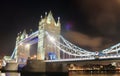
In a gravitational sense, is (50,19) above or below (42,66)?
above

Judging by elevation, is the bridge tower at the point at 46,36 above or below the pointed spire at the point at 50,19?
below

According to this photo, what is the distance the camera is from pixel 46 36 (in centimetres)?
6719

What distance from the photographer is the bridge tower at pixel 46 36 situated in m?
64.1

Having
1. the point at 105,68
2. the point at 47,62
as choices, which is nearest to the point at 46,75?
the point at 47,62

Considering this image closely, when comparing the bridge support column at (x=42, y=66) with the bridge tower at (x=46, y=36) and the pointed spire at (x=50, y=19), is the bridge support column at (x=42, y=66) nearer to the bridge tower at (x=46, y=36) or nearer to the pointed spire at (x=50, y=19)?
the bridge tower at (x=46, y=36)

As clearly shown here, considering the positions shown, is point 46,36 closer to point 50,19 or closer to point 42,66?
point 50,19

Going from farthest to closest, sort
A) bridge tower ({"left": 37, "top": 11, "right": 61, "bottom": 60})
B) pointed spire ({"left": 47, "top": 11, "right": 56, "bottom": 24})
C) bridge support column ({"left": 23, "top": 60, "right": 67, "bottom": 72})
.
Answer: pointed spire ({"left": 47, "top": 11, "right": 56, "bottom": 24}), bridge tower ({"left": 37, "top": 11, "right": 61, "bottom": 60}), bridge support column ({"left": 23, "top": 60, "right": 67, "bottom": 72})

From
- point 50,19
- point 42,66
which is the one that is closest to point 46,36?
point 50,19

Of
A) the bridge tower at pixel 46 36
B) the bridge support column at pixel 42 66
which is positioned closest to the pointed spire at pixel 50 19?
the bridge tower at pixel 46 36

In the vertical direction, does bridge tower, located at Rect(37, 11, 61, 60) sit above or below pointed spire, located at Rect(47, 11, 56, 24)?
below

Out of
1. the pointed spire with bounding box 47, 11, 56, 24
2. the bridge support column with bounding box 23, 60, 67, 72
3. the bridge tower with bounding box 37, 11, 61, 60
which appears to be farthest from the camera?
the pointed spire with bounding box 47, 11, 56, 24

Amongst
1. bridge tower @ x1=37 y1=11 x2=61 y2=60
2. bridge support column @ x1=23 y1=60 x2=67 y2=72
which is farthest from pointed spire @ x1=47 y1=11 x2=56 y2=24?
bridge support column @ x1=23 y1=60 x2=67 y2=72

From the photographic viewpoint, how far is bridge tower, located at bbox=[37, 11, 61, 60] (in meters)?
64.1

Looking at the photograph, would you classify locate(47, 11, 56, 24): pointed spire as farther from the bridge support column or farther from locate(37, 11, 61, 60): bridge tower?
the bridge support column
